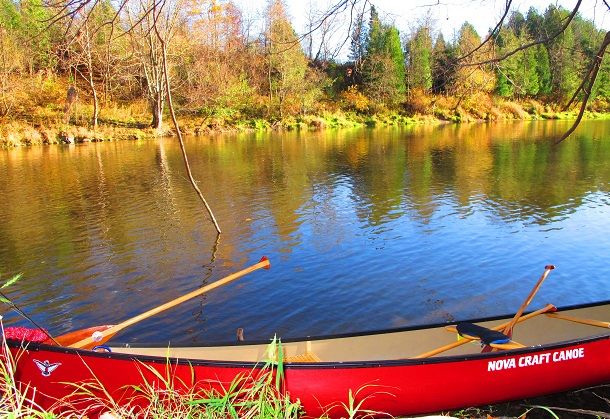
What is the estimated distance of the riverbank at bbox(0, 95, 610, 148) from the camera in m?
34.3

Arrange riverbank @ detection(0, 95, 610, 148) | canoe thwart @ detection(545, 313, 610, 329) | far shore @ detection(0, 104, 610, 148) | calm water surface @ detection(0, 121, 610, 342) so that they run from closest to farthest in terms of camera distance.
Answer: canoe thwart @ detection(545, 313, 610, 329) < calm water surface @ detection(0, 121, 610, 342) < far shore @ detection(0, 104, 610, 148) < riverbank @ detection(0, 95, 610, 148)

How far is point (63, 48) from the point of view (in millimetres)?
6211

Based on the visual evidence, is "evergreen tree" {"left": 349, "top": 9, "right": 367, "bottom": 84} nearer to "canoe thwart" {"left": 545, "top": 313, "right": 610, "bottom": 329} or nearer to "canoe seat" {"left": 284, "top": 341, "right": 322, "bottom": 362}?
"canoe seat" {"left": 284, "top": 341, "right": 322, "bottom": 362}

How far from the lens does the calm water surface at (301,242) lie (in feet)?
27.6

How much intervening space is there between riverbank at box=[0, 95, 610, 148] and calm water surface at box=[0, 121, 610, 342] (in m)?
7.21

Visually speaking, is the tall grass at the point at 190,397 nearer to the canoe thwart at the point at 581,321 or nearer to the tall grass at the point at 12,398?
the tall grass at the point at 12,398

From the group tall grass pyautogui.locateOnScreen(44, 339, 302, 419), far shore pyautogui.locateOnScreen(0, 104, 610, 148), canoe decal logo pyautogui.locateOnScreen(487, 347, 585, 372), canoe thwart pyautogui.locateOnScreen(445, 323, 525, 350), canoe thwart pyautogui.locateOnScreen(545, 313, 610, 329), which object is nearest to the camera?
tall grass pyautogui.locateOnScreen(44, 339, 302, 419)

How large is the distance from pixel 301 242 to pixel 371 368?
751 centimetres

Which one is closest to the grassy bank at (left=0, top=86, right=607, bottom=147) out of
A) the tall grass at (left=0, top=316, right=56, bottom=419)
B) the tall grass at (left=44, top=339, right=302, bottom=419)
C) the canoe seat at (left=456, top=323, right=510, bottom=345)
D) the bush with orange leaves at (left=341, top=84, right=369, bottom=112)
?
the bush with orange leaves at (left=341, top=84, right=369, bottom=112)

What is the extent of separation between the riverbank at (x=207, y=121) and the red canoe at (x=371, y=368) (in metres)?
18.6

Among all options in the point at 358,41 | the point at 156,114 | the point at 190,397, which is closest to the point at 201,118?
the point at 156,114

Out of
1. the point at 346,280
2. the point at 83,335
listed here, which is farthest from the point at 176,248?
the point at 83,335

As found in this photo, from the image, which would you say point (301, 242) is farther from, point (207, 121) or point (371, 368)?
point (207, 121)

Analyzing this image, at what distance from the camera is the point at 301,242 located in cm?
1205
